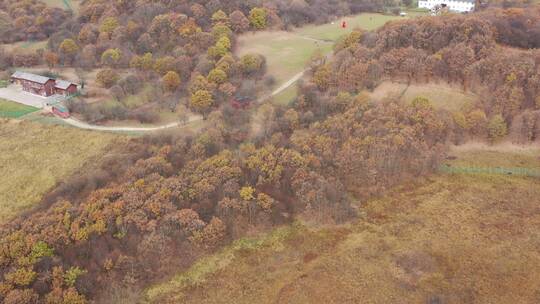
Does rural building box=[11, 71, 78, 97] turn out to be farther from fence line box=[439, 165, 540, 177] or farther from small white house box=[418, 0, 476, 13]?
small white house box=[418, 0, 476, 13]

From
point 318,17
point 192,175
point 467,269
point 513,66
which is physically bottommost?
point 467,269

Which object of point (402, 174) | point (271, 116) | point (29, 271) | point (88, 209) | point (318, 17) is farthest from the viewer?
point (318, 17)

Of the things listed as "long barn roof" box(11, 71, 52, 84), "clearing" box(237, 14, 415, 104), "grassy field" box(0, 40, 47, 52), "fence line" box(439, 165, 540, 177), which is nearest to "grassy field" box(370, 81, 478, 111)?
"fence line" box(439, 165, 540, 177)

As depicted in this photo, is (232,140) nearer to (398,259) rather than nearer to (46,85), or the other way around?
(398,259)

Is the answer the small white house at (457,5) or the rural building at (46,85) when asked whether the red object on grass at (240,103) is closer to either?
the rural building at (46,85)

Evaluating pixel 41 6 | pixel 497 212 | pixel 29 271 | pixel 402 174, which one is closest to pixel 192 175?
pixel 29 271

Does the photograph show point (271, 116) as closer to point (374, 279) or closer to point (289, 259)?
point (289, 259)
